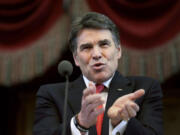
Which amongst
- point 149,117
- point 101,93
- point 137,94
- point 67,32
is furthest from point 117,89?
point 67,32

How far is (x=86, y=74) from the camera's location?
1.22m

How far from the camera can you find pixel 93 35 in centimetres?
124

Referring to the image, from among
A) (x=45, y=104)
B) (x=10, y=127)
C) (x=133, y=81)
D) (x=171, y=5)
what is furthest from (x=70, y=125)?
(x=10, y=127)

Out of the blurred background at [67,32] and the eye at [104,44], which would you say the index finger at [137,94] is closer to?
the eye at [104,44]

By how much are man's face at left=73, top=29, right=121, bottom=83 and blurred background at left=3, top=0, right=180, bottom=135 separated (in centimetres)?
48

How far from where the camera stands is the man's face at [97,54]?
1.18 meters

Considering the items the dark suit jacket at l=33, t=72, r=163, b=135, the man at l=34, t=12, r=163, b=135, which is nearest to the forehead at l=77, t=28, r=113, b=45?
the man at l=34, t=12, r=163, b=135

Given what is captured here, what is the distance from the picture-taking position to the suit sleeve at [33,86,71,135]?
1.10 meters

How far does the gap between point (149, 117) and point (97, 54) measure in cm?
28

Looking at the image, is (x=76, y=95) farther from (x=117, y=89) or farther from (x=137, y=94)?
(x=137, y=94)

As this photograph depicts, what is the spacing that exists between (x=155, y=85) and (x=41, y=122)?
41 centimetres

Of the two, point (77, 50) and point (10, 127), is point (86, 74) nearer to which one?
point (77, 50)

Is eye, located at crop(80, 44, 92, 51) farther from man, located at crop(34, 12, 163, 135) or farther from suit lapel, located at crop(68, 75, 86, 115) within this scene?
suit lapel, located at crop(68, 75, 86, 115)

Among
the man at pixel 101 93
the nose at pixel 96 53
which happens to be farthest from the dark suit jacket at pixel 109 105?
the nose at pixel 96 53
